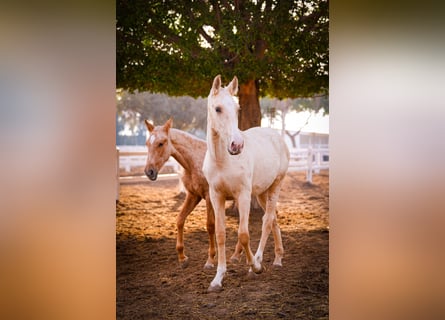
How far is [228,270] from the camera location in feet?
10.3

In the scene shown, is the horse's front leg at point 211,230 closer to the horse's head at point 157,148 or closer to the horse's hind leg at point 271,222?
the horse's hind leg at point 271,222

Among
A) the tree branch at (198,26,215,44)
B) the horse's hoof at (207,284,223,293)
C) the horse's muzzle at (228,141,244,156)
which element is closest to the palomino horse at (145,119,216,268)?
the horse's hoof at (207,284,223,293)

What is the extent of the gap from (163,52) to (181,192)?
97 centimetres

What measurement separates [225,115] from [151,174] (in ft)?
2.06

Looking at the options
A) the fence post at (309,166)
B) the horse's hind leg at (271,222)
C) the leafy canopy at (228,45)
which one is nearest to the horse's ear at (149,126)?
the leafy canopy at (228,45)

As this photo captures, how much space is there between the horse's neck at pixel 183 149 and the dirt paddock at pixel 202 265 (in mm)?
166

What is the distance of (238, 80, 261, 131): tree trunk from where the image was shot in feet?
10.3

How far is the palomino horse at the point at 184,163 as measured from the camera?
3.11 m

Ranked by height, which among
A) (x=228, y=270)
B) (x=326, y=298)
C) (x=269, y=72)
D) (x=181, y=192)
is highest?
(x=269, y=72)

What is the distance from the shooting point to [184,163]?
3.17 m
